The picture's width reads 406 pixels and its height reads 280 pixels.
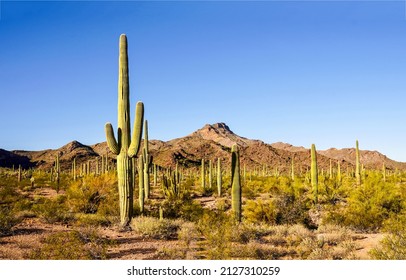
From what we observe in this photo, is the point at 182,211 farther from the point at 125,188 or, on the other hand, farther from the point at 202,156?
the point at 202,156

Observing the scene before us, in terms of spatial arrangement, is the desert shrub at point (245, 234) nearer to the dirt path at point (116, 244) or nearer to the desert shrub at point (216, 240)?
the desert shrub at point (216, 240)

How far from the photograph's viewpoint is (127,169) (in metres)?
13.5

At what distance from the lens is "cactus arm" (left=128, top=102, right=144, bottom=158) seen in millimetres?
13445

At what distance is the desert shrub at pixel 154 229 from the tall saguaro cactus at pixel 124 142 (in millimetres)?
617

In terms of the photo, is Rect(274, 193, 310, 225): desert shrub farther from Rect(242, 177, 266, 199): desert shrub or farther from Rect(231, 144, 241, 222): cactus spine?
Answer: Rect(242, 177, 266, 199): desert shrub

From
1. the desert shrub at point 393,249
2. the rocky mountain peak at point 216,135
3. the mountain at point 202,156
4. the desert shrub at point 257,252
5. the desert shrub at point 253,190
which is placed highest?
the rocky mountain peak at point 216,135

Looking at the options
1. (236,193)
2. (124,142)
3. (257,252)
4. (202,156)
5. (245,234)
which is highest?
(202,156)

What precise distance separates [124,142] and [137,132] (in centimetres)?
55

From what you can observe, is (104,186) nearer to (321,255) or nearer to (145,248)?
(145,248)

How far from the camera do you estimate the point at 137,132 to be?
1359 cm

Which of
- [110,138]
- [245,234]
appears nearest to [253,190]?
[110,138]

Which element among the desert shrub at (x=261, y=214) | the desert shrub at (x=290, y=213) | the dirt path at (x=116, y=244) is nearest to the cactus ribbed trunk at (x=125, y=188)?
the dirt path at (x=116, y=244)

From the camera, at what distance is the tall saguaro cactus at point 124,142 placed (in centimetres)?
1345
